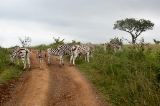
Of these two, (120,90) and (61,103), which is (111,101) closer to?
(120,90)

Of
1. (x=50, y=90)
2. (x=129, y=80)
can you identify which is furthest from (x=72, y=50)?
(x=129, y=80)

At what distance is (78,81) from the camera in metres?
16.7

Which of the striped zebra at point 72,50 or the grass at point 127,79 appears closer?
the grass at point 127,79

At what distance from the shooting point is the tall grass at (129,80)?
11.3 metres

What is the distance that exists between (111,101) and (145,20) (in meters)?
47.9

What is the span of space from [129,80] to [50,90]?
444cm

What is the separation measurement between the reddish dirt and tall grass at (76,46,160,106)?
2.37 ft

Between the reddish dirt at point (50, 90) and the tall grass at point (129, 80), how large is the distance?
0.72 meters

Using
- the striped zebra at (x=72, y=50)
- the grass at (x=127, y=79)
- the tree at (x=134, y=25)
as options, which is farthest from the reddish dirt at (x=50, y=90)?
the tree at (x=134, y=25)

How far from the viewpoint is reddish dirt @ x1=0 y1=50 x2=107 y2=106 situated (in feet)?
40.6

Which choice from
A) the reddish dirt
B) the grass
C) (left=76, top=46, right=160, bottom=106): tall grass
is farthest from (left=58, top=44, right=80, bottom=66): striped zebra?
the reddish dirt

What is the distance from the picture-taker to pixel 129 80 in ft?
46.2

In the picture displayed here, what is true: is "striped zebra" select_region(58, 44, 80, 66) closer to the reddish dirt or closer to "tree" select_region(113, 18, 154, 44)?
the reddish dirt

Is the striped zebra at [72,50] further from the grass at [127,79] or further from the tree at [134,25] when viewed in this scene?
the tree at [134,25]
